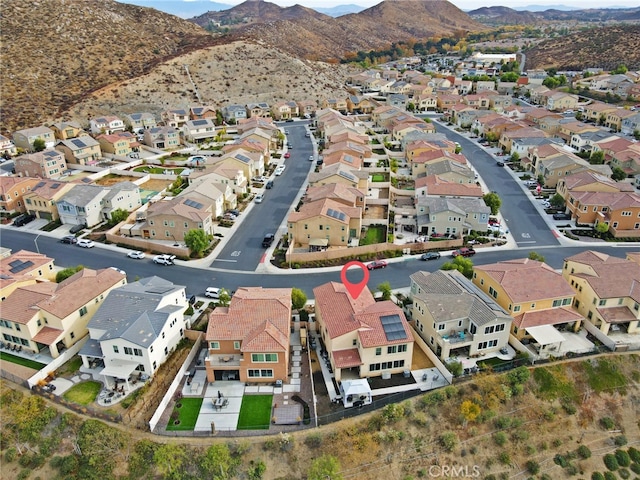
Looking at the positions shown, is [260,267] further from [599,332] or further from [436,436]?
[599,332]

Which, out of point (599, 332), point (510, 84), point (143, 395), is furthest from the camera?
point (510, 84)

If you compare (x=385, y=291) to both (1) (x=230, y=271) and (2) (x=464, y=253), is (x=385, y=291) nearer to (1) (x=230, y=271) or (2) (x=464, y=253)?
(2) (x=464, y=253)

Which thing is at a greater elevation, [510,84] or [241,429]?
[510,84]

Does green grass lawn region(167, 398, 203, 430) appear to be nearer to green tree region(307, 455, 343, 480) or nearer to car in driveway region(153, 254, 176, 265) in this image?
green tree region(307, 455, 343, 480)

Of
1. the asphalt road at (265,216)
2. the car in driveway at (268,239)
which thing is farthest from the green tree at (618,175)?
the car in driveway at (268,239)

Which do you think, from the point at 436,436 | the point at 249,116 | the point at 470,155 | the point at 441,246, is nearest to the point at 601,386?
the point at 436,436

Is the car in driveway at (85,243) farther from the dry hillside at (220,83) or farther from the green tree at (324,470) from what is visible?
the dry hillside at (220,83)

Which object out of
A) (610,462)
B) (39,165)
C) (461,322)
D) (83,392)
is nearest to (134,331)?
(83,392)
